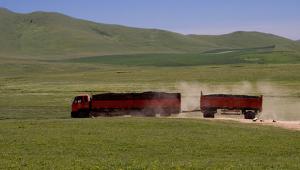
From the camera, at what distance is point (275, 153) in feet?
109

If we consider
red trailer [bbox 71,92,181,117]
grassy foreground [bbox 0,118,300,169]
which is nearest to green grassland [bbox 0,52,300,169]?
grassy foreground [bbox 0,118,300,169]

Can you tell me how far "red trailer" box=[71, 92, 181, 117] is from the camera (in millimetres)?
64438

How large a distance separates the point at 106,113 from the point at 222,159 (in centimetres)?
3596

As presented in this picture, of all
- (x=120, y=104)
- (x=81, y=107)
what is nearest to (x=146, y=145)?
(x=120, y=104)

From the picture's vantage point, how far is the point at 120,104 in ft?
211

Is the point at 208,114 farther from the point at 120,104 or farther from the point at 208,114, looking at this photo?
the point at 120,104

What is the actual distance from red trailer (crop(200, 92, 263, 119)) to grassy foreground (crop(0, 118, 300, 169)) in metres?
12.4

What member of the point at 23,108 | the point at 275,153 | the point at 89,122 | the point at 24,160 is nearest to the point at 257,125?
the point at 89,122

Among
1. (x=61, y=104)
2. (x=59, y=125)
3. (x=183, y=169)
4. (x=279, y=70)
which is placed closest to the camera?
(x=183, y=169)

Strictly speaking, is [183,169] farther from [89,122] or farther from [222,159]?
[89,122]

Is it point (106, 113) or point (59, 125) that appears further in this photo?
point (106, 113)

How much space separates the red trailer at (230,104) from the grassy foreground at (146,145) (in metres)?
12.4

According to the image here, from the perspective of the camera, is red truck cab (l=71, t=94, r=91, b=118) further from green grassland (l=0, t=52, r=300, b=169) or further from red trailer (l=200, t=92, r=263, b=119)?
green grassland (l=0, t=52, r=300, b=169)

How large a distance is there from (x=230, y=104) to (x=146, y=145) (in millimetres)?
29525
